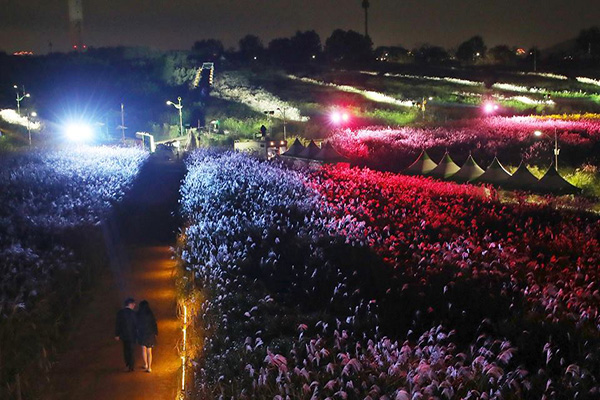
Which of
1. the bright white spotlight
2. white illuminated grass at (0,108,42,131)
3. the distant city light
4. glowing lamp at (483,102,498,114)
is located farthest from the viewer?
white illuminated grass at (0,108,42,131)

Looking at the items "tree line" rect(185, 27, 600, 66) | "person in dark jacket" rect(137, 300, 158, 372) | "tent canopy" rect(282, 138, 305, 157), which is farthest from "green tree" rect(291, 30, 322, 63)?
"person in dark jacket" rect(137, 300, 158, 372)

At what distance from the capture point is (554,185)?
27250 mm

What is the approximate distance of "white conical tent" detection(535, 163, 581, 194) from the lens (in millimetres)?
26922

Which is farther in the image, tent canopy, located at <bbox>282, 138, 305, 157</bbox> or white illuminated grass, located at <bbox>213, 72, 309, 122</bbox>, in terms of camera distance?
white illuminated grass, located at <bbox>213, 72, 309, 122</bbox>

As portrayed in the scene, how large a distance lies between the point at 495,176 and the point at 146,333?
20807mm

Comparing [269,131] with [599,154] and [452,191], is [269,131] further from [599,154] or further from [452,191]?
[452,191]

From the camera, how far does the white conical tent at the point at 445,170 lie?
32656 millimetres

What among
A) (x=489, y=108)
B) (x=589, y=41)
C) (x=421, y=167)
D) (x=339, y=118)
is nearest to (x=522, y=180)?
(x=421, y=167)

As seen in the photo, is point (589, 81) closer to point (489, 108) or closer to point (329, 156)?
point (489, 108)

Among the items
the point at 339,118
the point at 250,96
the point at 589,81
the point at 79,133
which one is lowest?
the point at 79,133

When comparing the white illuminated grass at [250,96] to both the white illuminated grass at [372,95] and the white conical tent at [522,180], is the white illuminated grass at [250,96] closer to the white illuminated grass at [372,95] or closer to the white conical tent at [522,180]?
the white illuminated grass at [372,95]

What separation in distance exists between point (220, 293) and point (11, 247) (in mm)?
6819

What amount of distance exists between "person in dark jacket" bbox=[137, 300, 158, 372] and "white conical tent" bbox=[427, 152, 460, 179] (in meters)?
21.8

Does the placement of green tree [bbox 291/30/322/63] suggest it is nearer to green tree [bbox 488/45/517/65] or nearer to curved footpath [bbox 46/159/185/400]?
green tree [bbox 488/45/517/65]
